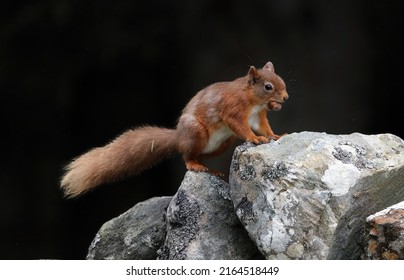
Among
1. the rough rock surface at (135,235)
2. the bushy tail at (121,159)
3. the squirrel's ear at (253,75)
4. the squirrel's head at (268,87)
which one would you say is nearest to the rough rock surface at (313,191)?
the squirrel's head at (268,87)

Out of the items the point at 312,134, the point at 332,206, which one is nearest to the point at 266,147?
the point at 312,134

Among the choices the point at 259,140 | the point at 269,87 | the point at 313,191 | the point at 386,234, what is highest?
the point at 269,87

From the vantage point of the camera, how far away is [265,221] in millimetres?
4102

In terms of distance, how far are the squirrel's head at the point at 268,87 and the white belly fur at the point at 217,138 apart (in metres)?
0.32

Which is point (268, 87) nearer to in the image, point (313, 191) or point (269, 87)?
point (269, 87)

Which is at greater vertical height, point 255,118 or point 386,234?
point 255,118

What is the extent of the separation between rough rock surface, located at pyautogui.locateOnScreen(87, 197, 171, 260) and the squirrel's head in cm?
95

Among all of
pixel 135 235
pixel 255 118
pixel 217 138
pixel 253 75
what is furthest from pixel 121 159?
pixel 253 75

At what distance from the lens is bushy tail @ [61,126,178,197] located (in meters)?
5.25

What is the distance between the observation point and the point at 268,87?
15.6 ft

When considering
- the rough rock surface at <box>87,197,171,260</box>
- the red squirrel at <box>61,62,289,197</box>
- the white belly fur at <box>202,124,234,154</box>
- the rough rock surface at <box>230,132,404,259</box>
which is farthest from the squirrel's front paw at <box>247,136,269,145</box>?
the rough rock surface at <box>87,197,171,260</box>

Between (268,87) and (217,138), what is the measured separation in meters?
0.51

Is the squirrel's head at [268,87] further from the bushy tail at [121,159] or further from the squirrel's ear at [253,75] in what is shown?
the bushy tail at [121,159]

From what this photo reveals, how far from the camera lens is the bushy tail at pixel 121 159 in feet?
17.2
